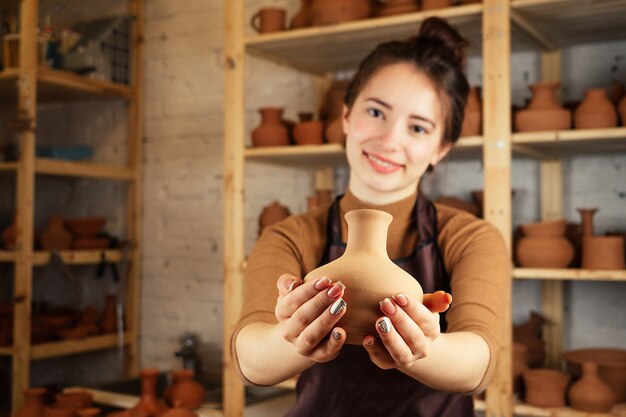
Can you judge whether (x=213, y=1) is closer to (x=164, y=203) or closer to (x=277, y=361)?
(x=164, y=203)

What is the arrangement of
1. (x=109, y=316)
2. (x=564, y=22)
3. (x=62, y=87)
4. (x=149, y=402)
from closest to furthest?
(x=564, y=22) < (x=149, y=402) < (x=62, y=87) < (x=109, y=316)

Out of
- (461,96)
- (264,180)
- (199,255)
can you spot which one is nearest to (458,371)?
(461,96)

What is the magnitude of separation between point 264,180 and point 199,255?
55cm

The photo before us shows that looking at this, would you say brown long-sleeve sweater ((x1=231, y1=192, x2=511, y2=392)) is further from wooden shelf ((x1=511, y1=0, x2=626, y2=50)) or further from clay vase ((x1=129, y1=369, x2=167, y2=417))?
clay vase ((x1=129, y1=369, x2=167, y2=417))

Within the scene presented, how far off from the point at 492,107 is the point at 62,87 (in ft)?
7.39

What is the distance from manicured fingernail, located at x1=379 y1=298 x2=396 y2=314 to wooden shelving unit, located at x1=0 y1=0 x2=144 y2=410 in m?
2.74

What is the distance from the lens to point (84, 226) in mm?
3775

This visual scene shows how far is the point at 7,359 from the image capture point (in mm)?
4191

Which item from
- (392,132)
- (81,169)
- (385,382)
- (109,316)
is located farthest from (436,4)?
(109,316)

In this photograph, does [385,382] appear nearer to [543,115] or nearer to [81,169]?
[543,115]

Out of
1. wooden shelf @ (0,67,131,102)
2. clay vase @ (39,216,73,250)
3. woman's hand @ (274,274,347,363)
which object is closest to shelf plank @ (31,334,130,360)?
clay vase @ (39,216,73,250)

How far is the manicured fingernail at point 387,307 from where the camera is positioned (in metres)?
1.04

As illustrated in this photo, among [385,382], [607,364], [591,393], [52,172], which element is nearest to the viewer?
[385,382]

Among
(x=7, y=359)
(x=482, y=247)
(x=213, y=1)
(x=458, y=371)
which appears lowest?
(x=7, y=359)
